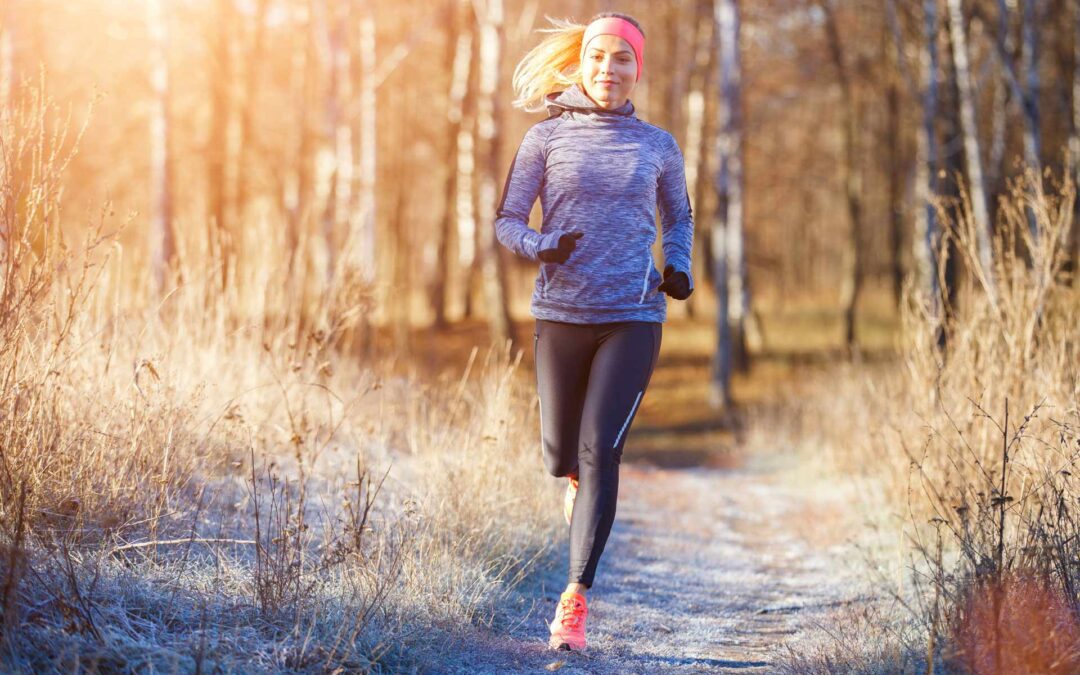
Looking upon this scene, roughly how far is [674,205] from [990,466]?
2.43 metres

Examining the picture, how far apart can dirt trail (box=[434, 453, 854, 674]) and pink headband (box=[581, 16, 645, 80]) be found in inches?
85.6

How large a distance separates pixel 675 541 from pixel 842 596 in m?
1.66

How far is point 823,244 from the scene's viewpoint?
138ft

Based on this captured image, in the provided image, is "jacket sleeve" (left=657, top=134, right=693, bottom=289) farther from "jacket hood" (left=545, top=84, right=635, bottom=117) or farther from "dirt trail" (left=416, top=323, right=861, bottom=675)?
"dirt trail" (left=416, top=323, right=861, bottom=675)

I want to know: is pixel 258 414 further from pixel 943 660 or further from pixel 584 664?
pixel 943 660

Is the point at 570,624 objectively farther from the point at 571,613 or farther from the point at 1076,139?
the point at 1076,139

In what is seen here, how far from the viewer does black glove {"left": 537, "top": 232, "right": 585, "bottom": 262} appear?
3855mm

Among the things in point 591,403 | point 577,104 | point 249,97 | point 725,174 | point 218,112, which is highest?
point 249,97

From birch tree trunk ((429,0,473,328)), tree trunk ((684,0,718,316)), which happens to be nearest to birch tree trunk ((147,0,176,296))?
birch tree trunk ((429,0,473,328))

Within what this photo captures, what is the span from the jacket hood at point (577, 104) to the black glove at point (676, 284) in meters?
0.65

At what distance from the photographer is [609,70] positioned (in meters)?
4.06

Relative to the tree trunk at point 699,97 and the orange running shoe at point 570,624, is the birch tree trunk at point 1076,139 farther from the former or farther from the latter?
the orange running shoe at point 570,624

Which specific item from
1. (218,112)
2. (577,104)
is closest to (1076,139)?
(577,104)

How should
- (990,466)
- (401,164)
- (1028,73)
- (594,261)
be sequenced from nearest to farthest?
1. (594,261)
2. (990,466)
3. (1028,73)
4. (401,164)
